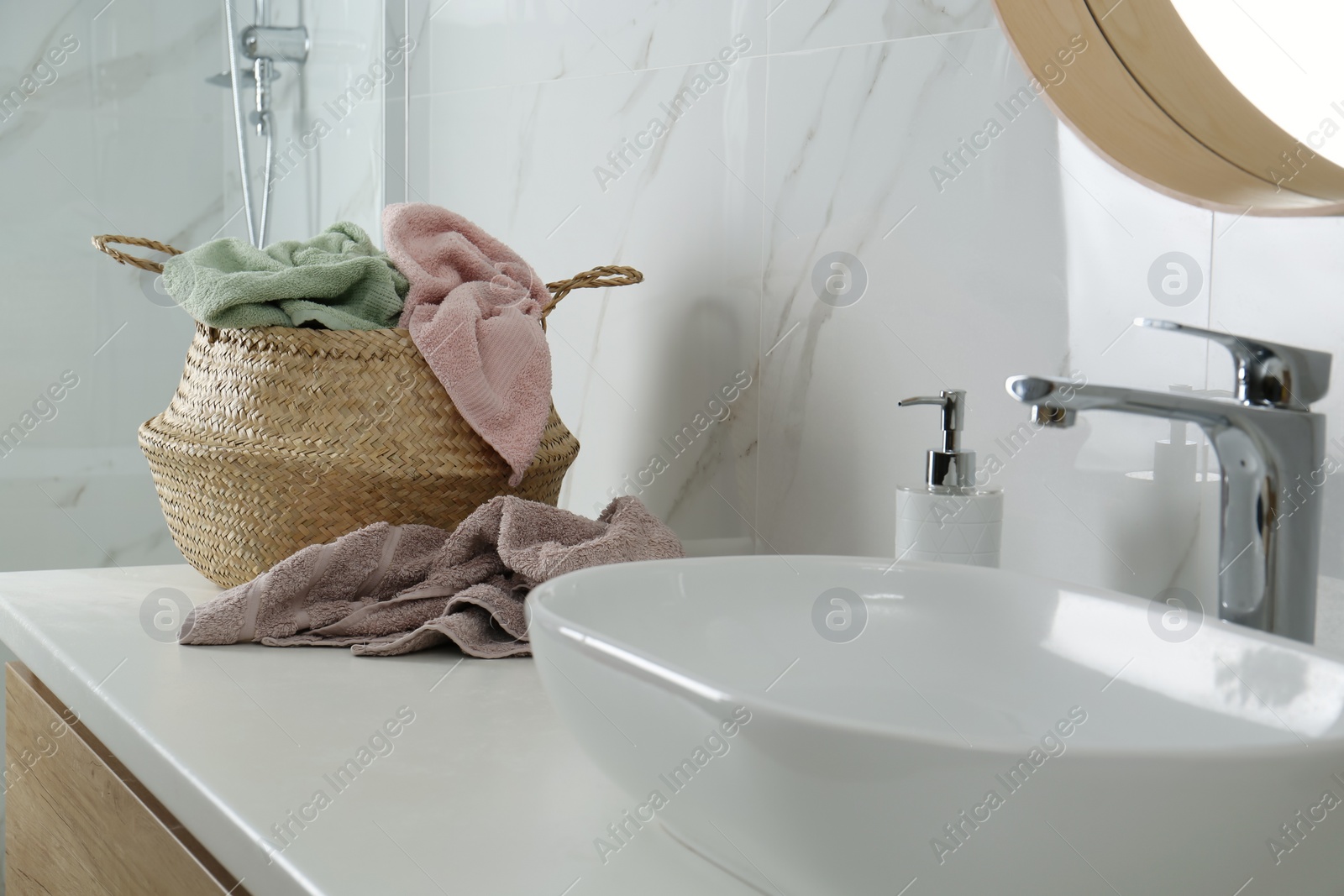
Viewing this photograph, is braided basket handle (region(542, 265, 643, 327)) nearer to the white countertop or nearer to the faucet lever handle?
the white countertop

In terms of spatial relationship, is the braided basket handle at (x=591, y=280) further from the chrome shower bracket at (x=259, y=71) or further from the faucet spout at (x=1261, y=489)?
the chrome shower bracket at (x=259, y=71)

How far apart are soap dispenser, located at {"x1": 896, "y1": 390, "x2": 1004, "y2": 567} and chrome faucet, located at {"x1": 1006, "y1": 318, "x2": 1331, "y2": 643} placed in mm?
147

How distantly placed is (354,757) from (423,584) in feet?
0.93

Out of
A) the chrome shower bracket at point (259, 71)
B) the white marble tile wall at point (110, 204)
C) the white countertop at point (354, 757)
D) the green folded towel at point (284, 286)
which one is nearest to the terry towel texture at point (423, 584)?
the white countertop at point (354, 757)

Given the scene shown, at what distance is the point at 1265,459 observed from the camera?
1.96 ft

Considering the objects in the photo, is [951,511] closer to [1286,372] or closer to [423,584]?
[1286,372]

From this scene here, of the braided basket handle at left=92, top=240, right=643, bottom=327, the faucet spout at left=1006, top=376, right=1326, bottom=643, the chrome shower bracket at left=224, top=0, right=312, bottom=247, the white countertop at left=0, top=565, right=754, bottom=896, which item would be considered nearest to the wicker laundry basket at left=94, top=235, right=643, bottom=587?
the braided basket handle at left=92, top=240, right=643, bottom=327

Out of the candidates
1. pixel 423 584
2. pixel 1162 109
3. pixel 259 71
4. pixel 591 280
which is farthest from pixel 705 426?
pixel 259 71

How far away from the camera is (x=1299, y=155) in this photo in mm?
658

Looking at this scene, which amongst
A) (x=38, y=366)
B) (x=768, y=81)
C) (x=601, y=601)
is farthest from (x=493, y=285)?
(x=38, y=366)

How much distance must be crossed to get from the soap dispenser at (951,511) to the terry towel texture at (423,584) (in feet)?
0.67

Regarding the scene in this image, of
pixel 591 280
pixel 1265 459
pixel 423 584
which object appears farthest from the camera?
pixel 591 280

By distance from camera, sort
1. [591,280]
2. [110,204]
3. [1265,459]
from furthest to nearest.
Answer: [110,204] → [591,280] → [1265,459]

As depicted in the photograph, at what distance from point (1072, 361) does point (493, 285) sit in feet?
1.57
